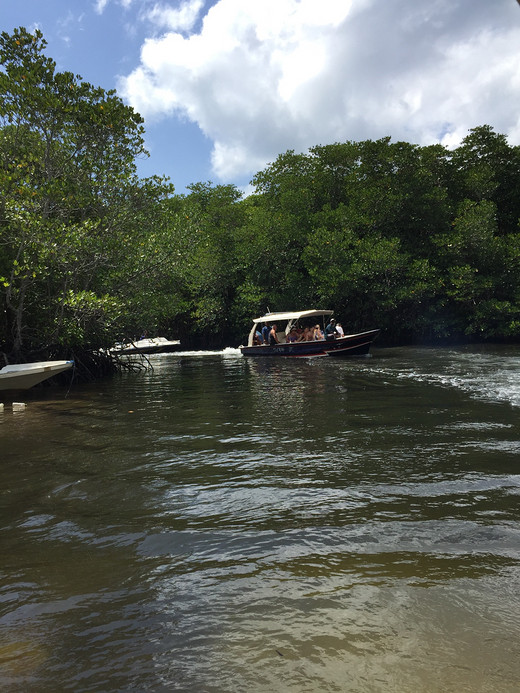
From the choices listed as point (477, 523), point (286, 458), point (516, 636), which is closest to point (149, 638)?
point (516, 636)

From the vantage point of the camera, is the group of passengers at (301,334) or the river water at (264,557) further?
the group of passengers at (301,334)

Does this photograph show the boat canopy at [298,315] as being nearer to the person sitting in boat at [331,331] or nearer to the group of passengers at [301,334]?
the group of passengers at [301,334]

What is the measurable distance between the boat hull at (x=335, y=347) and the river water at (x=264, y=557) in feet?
48.6

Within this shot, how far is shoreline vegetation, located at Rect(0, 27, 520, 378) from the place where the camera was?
1567 centimetres

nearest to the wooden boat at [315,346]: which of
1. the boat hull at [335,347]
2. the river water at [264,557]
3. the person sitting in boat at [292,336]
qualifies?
the boat hull at [335,347]

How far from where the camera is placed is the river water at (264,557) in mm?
2742

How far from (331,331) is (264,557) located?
76.0 ft

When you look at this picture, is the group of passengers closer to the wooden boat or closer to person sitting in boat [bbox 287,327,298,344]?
person sitting in boat [bbox 287,327,298,344]

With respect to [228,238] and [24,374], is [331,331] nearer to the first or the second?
[24,374]

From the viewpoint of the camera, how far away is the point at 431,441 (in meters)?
7.81

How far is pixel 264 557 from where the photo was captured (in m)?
4.11

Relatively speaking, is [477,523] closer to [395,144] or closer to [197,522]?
[197,522]

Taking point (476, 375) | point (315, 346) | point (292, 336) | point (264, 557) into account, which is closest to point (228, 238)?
point (292, 336)

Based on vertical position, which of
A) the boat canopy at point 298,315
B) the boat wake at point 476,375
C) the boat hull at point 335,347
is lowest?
the boat wake at point 476,375
